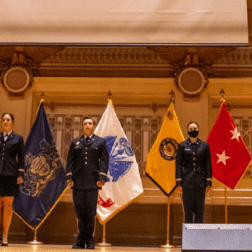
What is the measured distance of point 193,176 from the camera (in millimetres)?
4324

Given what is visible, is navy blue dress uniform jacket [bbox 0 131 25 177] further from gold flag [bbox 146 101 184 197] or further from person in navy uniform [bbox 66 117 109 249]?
gold flag [bbox 146 101 184 197]

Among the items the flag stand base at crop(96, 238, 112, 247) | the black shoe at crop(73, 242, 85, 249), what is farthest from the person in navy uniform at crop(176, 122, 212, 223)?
the flag stand base at crop(96, 238, 112, 247)

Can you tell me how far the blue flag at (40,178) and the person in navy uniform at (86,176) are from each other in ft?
5.86

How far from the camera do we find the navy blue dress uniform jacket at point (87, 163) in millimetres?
4059

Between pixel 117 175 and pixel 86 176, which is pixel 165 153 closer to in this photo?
pixel 117 175

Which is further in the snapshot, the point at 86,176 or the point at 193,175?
the point at 193,175

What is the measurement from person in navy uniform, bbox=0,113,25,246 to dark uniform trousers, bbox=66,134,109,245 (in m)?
0.66

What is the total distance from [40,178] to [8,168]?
1688 mm

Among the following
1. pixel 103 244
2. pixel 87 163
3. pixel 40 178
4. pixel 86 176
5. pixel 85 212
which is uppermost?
pixel 87 163

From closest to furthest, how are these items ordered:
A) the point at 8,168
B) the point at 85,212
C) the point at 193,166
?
the point at 85,212, the point at 8,168, the point at 193,166

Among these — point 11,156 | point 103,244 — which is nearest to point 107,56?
point 11,156

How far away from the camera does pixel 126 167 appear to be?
5816 mm

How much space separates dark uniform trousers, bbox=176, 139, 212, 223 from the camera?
429cm

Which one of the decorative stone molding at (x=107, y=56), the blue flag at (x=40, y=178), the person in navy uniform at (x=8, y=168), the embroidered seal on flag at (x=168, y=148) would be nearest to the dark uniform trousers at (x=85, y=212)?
the person in navy uniform at (x=8, y=168)
